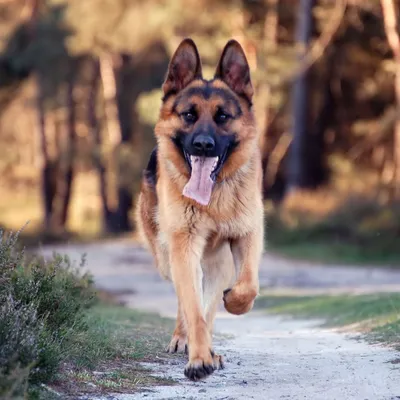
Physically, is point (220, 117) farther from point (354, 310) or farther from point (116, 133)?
point (116, 133)

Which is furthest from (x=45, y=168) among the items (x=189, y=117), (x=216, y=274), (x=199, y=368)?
(x=199, y=368)

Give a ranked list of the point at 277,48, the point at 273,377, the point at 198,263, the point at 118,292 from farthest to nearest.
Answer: the point at 277,48 < the point at 118,292 < the point at 198,263 < the point at 273,377

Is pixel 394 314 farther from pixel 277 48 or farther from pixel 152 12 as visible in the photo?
pixel 152 12

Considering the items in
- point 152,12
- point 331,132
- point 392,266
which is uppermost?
point 152,12

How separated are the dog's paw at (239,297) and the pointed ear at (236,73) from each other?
1638mm

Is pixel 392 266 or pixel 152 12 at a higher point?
pixel 152 12

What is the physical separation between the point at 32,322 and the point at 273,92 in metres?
30.0

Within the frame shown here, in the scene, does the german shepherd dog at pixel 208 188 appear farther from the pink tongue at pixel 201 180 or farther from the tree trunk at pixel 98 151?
→ the tree trunk at pixel 98 151

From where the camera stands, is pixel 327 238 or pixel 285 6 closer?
pixel 327 238

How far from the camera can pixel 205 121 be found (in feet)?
23.1

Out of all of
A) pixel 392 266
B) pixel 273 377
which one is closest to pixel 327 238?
pixel 392 266

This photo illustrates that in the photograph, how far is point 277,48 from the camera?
101ft

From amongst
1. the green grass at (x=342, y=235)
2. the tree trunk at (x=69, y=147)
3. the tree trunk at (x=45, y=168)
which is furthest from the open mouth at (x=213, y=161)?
the tree trunk at (x=69, y=147)

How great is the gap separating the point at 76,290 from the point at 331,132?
2916 centimetres
